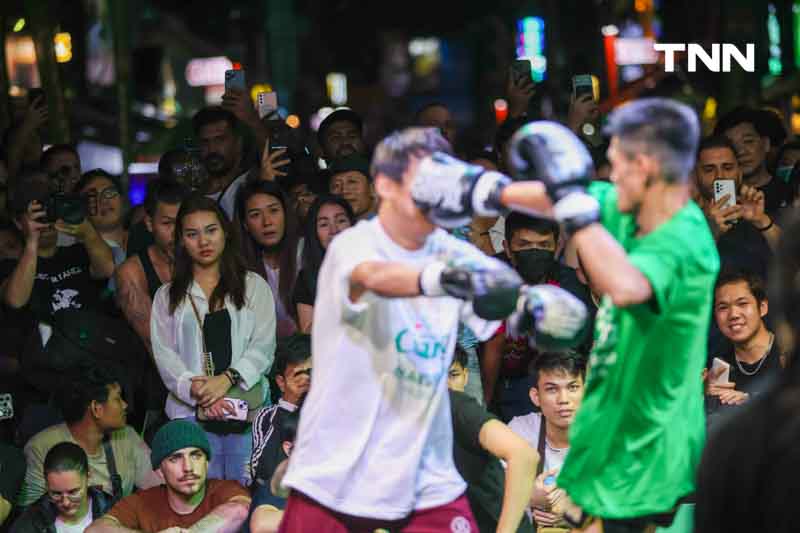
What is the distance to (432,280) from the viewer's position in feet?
18.3

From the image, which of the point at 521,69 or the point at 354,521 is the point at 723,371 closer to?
the point at 354,521

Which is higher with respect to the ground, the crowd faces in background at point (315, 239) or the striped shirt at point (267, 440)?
the crowd faces in background at point (315, 239)

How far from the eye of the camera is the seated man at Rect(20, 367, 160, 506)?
901 centimetres

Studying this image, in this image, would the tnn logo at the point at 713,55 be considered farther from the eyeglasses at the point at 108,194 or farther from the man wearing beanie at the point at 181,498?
the eyeglasses at the point at 108,194

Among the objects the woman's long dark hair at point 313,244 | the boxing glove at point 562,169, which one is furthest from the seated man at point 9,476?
the boxing glove at point 562,169

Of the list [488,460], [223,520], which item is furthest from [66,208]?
[488,460]

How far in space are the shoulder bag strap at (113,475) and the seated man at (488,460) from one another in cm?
211

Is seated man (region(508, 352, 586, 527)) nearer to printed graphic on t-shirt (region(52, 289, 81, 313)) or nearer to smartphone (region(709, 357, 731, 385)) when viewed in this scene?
smartphone (region(709, 357, 731, 385))

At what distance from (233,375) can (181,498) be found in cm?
72

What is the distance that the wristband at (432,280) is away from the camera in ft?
18.3

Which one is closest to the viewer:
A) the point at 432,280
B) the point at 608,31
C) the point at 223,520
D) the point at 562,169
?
the point at 562,169

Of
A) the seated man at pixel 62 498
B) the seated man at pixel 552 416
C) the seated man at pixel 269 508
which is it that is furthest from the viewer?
the seated man at pixel 62 498

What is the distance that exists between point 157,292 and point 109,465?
104cm

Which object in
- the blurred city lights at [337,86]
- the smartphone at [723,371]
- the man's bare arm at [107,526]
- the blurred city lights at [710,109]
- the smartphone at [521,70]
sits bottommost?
the man's bare arm at [107,526]
